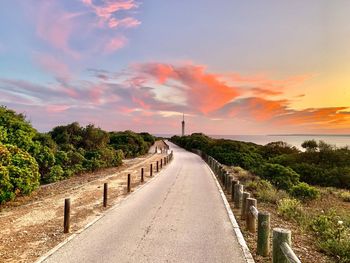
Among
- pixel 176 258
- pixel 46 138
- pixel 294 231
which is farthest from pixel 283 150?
pixel 176 258

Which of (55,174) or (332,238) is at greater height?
(55,174)

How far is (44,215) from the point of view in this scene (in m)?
10.3

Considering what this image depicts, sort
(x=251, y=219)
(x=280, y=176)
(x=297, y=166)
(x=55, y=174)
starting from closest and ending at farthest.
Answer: (x=251, y=219)
(x=55, y=174)
(x=280, y=176)
(x=297, y=166)

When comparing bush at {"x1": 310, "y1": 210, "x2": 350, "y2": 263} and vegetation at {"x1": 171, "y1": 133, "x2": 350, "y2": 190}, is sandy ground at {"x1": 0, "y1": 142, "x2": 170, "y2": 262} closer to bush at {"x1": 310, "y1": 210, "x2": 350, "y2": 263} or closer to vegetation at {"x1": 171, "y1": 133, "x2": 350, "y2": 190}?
bush at {"x1": 310, "y1": 210, "x2": 350, "y2": 263}

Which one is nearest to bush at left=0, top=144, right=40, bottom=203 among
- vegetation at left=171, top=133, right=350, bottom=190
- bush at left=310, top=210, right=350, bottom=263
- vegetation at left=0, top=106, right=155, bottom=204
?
→ vegetation at left=0, top=106, right=155, bottom=204

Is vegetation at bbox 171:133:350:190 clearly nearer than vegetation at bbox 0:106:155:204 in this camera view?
No

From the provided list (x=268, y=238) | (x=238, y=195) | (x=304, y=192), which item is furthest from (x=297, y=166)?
(x=268, y=238)

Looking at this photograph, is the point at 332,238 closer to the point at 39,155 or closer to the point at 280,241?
the point at 280,241

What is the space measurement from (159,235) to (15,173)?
6.96 metres

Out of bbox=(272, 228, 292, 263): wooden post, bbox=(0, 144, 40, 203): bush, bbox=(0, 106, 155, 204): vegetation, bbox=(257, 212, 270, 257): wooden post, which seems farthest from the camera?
bbox=(0, 106, 155, 204): vegetation

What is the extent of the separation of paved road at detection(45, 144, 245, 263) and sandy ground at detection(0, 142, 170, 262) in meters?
0.65

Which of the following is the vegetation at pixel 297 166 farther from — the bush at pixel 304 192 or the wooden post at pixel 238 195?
the wooden post at pixel 238 195

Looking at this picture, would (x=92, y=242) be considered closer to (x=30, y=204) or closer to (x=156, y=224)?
(x=156, y=224)

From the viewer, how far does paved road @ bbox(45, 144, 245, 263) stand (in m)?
6.71
